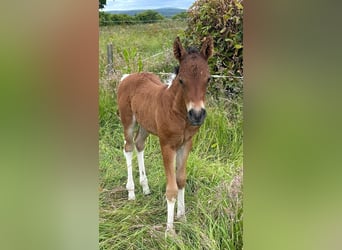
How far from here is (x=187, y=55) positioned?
145 cm

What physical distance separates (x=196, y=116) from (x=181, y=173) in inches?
9.1

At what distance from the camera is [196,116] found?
4.71 feet

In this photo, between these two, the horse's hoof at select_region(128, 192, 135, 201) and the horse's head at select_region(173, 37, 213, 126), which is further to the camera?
the horse's hoof at select_region(128, 192, 135, 201)

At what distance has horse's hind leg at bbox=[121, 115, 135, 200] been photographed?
1.56 metres

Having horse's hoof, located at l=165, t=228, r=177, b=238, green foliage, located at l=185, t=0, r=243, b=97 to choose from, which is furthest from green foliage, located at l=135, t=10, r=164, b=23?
horse's hoof, located at l=165, t=228, r=177, b=238

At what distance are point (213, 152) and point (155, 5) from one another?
0.58m

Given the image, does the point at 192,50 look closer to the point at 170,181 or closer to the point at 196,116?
the point at 196,116

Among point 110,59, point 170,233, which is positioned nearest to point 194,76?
point 110,59

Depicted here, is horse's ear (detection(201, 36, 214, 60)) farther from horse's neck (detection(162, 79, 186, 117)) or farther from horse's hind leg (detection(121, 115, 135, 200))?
horse's hind leg (detection(121, 115, 135, 200))
